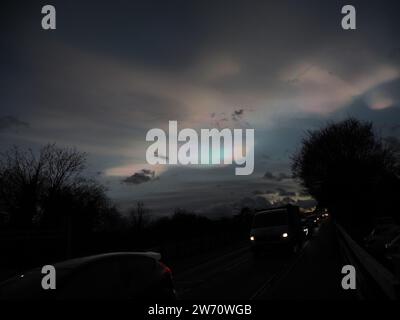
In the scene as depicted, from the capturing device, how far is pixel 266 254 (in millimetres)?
23078

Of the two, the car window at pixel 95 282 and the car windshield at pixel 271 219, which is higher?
the car window at pixel 95 282

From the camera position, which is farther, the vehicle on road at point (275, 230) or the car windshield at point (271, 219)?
the car windshield at point (271, 219)

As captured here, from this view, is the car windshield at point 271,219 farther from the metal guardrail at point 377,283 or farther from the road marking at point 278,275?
the metal guardrail at point 377,283

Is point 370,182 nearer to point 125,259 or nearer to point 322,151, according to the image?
point 322,151

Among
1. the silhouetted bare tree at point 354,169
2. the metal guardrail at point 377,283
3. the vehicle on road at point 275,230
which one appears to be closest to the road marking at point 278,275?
the vehicle on road at point 275,230

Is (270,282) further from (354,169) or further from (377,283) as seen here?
(354,169)

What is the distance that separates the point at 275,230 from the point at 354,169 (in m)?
43.2

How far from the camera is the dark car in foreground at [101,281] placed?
18.1 feet

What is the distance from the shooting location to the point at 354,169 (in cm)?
6041

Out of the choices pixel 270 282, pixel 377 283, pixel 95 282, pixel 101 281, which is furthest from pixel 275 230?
pixel 95 282

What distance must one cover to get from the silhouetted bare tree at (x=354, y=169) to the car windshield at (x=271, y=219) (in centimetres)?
4087
